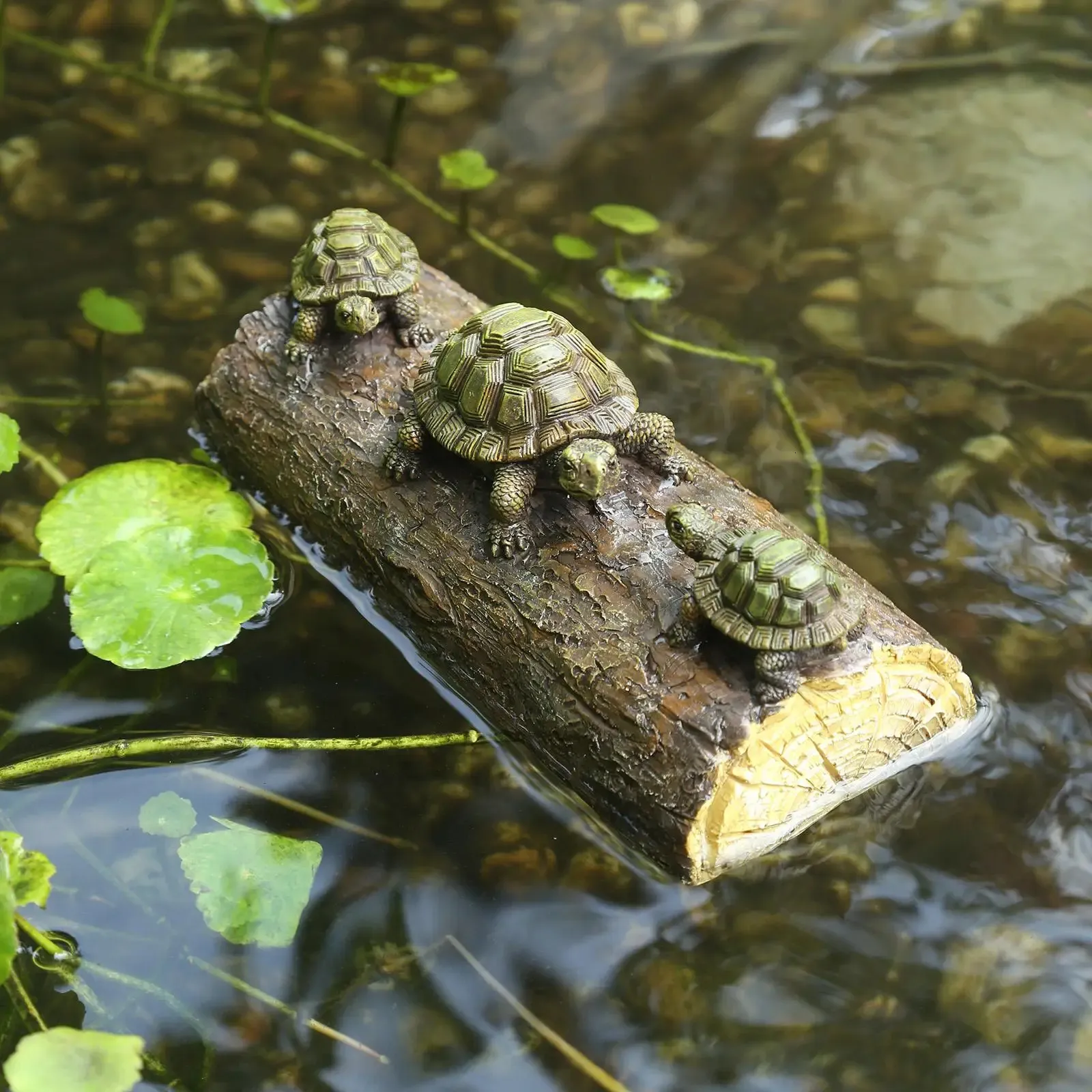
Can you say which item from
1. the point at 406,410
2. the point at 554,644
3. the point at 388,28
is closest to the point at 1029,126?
the point at 388,28

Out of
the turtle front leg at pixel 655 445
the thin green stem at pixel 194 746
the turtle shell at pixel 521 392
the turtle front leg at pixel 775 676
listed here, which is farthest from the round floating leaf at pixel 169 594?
the turtle front leg at pixel 775 676

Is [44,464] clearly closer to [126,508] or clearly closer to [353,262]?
[126,508]

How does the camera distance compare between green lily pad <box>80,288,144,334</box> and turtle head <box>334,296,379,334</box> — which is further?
green lily pad <box>80,288,144,334</box>

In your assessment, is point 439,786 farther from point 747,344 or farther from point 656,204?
point 656,204

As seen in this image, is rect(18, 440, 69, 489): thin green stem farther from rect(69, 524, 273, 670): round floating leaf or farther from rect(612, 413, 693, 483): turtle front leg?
rect(612, 413, 693, 483): turtle front leg

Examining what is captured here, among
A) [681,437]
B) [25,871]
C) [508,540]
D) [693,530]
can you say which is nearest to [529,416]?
[508,540]

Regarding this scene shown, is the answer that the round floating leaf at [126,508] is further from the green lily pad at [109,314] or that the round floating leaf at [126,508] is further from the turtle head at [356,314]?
the green lily pad at [109,314]

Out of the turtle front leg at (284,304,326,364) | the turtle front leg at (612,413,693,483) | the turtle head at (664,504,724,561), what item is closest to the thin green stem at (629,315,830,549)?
the turtle front leg at (612,413,693,483)
